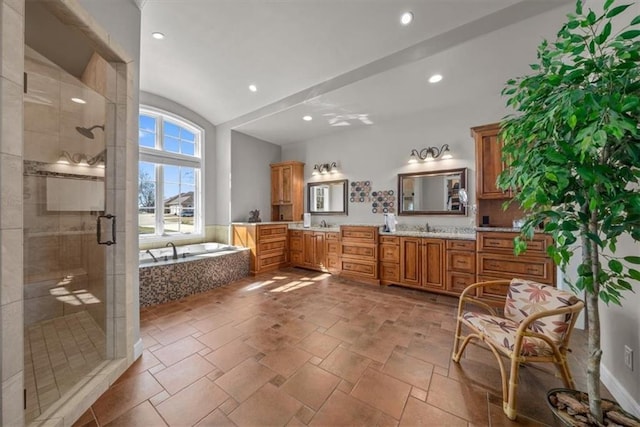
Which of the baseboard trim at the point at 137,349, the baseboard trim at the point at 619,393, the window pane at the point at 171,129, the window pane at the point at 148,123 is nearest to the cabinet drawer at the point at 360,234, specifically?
the baseboard trim at the point at 619,393

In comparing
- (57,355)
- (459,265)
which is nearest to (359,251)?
(459,265)

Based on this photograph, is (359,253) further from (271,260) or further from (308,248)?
(271,260)

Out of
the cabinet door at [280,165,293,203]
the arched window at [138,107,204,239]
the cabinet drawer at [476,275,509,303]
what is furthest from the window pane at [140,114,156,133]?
the cabinet drawer at [476,275,509,303]

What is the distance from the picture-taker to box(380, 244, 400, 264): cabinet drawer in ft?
12.4

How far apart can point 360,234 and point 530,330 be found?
2677 millimetres

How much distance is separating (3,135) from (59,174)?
6.27ft

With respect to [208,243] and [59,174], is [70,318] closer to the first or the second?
[59,174]

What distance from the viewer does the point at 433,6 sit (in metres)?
2.29

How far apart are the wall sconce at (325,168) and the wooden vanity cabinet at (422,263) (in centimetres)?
227

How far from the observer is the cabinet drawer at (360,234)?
13.1 feet

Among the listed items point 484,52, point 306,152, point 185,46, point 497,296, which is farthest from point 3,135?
point 306,152

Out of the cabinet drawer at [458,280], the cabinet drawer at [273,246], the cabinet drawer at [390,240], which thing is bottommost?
the cabinet drawer at [458,280]

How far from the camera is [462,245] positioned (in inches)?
128

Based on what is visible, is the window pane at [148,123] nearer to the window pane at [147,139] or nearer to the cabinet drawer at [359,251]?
the window pane at [147,139]
